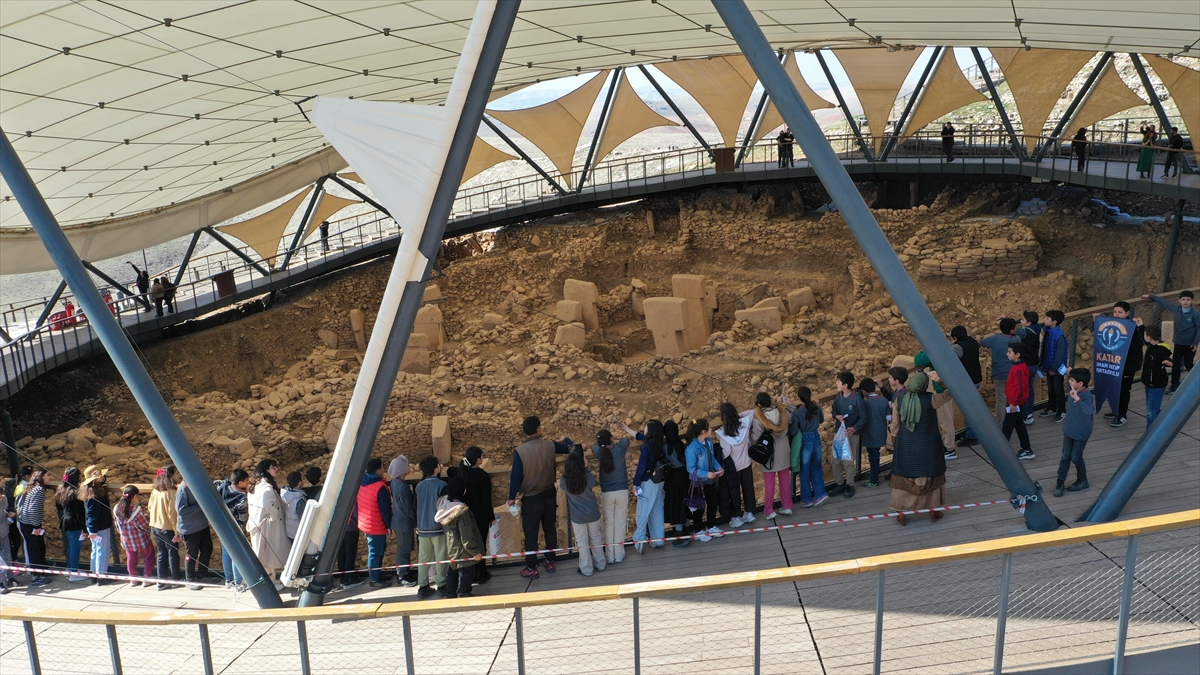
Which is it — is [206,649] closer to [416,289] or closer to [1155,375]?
[416,289]

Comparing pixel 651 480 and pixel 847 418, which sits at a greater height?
pixel 847 418

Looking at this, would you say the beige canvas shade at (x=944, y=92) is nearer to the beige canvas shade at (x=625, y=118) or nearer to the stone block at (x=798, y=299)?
the stone block at (x=798, y=299)

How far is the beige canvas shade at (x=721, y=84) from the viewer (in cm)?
2586

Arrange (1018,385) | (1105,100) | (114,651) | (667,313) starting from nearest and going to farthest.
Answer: (114,651) → (1018,385) → (667,313) → (1105,100)

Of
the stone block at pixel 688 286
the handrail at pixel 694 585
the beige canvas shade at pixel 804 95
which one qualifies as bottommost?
the handrail at pixel 694 585

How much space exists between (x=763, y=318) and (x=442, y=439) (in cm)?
741

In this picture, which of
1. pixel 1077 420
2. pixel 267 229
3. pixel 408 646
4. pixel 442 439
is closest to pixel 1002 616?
pixel 408 646

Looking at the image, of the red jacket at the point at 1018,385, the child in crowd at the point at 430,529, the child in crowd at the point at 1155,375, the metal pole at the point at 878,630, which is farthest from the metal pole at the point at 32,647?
the child in crowd at the point at 1155,375

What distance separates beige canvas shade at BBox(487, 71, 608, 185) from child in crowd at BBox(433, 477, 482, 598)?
65.5ft

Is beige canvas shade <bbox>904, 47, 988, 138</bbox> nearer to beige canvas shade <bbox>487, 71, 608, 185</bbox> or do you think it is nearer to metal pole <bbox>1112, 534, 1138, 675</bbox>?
beige canvas shade <bbox>487, 71, 608, 185</bbox>

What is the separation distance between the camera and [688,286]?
21.4 metres

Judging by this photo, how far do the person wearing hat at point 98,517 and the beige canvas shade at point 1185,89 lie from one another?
20.7 meters

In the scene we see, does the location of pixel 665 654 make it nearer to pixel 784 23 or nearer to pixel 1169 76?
pixel 784 23

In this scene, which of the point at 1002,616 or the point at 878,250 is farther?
the point at 878,250
